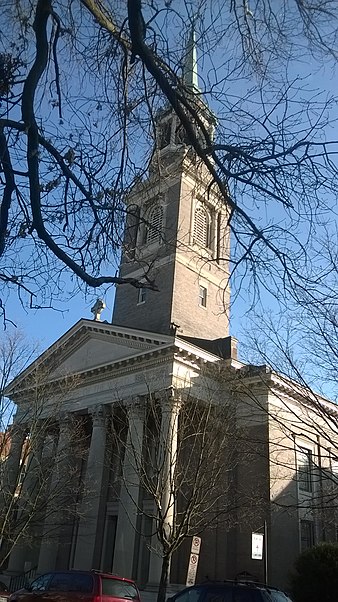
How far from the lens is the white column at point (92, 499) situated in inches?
1091

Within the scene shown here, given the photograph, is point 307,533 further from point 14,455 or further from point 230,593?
point 230,593

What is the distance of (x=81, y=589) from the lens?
48.0ft

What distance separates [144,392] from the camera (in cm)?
2938

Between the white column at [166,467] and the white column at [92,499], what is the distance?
3.56 meters

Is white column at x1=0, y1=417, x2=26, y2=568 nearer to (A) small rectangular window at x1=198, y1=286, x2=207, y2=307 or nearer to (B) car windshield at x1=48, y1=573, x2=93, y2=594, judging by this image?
(B) car windshield at x1=48, y1=573, x2=93, y2=594

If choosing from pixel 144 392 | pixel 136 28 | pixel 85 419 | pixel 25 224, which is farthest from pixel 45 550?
pixel 136 28

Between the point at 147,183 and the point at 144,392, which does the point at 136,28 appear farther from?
the point at 144,392

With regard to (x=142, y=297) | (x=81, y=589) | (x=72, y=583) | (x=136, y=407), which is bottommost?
(x=81, y=589)

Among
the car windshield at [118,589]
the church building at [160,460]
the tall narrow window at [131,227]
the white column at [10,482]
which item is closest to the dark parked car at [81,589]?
the car windshield at [118,589]

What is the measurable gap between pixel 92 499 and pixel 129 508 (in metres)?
3.44

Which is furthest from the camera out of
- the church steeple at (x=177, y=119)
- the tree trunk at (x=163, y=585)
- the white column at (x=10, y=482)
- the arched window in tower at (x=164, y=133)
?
the white column at (x=10, y=482)

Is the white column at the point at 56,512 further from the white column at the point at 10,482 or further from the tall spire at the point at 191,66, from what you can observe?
the tall spire at the point at 191,66

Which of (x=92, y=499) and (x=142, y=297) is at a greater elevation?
Answer: (x=142, y=297)

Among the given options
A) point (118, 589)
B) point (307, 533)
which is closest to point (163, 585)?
point (118, 589)
